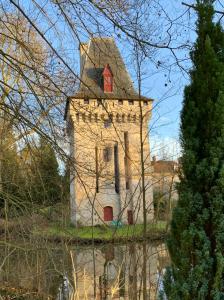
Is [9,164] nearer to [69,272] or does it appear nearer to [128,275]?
[69,272]

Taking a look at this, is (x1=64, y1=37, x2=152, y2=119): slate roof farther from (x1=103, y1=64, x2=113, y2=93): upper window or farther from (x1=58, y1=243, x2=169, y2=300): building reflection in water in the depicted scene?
(x1=58, y1=243, x2=169, y2=300): building reflection in water

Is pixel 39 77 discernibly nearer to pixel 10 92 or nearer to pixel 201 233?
pixel 10 92

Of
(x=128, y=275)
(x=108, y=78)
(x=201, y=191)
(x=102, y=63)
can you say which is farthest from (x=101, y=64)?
(x=128, y=275)

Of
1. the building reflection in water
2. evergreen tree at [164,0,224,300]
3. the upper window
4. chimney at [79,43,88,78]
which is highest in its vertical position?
chimney at [79,43,88,78]

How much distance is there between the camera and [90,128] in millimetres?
4098

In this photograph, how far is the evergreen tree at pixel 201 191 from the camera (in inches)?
98.7

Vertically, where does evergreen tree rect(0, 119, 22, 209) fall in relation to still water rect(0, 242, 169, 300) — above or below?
above

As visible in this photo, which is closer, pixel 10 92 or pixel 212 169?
pixel 212 169

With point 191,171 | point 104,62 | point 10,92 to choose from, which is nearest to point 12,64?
point 10,92

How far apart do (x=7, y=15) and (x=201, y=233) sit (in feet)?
8.19

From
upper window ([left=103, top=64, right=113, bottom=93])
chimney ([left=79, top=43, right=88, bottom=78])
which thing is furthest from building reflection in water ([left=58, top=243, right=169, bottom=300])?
chimney ([left=79, top=43, right=88, bottom=78])

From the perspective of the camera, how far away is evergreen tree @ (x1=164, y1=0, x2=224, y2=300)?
2.51 meters

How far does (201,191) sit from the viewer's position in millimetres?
2615

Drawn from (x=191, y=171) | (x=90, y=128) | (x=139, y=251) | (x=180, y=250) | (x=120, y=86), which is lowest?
(x=139, y=251)
